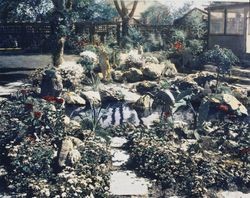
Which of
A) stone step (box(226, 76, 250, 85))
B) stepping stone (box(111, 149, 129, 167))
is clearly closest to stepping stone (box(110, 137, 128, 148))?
stepping stone (box(111, 149, 129, 167))

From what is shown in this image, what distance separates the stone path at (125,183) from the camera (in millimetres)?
5785

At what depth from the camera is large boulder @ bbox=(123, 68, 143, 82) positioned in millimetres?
16047

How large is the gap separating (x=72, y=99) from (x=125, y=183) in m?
6.14

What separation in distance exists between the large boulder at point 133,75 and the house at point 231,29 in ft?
20.9

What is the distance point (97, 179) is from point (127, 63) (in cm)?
Result: 1200

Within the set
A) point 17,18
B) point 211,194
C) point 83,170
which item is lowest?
point 211,194

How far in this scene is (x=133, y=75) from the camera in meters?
16.0

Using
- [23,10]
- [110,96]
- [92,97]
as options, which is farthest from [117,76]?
[23,10]

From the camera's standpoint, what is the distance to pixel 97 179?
18.5 feet

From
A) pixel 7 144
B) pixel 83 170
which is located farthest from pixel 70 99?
pixel 83 170

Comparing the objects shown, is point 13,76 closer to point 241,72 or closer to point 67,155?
point 241,72

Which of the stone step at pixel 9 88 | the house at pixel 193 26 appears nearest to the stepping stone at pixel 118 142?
the stone step at pixel 9 88

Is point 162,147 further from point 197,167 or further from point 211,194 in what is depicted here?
point 211,194

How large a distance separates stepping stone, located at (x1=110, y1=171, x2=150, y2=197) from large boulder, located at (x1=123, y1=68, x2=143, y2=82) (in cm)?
968
